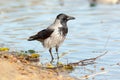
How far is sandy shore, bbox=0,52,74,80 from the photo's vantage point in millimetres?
8117

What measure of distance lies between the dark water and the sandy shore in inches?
33.9

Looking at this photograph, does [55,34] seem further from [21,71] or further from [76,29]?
[76,29]

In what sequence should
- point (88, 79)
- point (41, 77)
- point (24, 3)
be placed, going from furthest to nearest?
point (24, 3), point (88, 79), point (41, 77)

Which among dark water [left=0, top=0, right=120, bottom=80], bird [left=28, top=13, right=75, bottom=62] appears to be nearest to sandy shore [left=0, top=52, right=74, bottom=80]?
dark water [left=0, top=0, right=120, bottom=80]

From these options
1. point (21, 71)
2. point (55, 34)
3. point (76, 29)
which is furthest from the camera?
point (76, 29)

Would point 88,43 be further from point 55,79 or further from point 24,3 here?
point 24,3

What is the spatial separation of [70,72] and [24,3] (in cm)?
1675

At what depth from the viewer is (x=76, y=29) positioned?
679 inches

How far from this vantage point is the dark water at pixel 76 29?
11328 millimetres

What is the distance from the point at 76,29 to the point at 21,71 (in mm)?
8857

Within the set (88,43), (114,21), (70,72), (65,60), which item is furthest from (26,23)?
(70,72)

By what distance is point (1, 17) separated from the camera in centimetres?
2058

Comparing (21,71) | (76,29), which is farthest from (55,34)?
(76,29)

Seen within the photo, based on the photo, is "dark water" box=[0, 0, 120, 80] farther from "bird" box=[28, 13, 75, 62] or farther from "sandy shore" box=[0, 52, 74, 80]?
"sandy shore" box=[0, 52, 74, 80]
